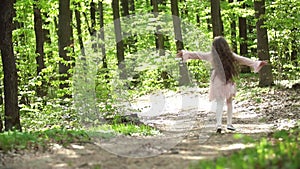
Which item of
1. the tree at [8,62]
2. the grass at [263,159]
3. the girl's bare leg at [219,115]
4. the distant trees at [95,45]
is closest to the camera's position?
the grass at [263,159]

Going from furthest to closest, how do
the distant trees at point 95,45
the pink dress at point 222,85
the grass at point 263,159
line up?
the distant trees at point 95,45, the pink dress at point 222,85, the grass at point 263,159

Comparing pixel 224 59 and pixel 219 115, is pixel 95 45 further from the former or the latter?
pixel 219 115

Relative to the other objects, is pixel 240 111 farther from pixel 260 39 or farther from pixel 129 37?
pixel 129 37

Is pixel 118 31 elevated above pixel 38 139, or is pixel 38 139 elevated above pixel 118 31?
pixel 118 31

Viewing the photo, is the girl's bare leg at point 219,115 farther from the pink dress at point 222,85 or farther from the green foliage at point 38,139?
the green foliage at point 38,139

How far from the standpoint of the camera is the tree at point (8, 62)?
989 cm

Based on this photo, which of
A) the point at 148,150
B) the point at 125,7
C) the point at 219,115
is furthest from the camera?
the point at 125,7

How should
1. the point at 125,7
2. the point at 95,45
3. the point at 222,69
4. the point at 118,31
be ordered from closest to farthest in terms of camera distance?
1. the point at 222,69
2. the point at 95,45
3. the point at 118,31
4. the point at 125,7

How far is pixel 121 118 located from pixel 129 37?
61.2 feet

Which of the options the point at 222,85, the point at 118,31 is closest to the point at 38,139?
the point at 222,85

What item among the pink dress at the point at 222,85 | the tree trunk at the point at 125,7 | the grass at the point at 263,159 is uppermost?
the tree trunk at the point at 125,7

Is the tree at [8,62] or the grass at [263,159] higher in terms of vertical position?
the tree at [8,62]

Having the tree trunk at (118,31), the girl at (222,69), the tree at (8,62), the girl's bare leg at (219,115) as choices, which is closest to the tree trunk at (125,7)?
the tree trunk at (118,31)

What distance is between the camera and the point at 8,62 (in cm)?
1007
